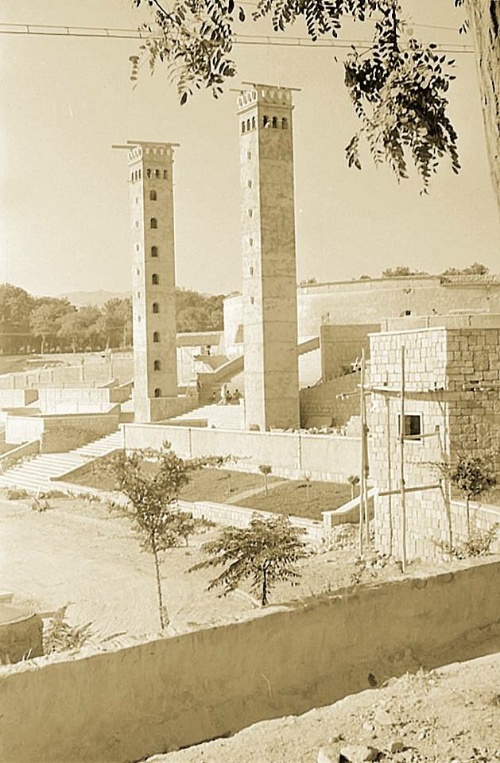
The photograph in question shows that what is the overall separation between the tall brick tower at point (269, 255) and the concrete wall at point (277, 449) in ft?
8.98

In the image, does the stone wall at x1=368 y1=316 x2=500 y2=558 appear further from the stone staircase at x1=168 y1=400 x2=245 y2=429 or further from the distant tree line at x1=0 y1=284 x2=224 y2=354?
the distant tree line at x1=0 y1=284 x2=224 y2=354

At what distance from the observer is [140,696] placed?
18.3 ft

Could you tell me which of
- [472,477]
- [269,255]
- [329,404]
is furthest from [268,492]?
[269,255]

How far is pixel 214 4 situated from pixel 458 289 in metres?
33.9

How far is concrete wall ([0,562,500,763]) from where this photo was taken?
526cm

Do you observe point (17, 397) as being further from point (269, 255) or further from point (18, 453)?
point (269, 255)

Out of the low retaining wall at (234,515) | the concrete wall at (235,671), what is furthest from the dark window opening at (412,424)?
the concrete wall at (235,671)

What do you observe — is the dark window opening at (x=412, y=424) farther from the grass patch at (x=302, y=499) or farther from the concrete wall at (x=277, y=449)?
the concrete wall at (x=277, y=449)

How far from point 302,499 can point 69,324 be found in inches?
2248

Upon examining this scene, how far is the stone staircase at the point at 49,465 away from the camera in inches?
1043

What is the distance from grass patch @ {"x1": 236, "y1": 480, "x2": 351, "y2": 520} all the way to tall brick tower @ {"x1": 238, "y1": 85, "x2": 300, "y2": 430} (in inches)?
270

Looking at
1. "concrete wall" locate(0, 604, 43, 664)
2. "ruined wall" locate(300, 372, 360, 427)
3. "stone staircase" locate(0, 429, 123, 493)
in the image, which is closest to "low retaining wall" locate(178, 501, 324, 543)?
"stone staircase" locate(0, 429, 123, 493)

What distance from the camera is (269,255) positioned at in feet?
87.0

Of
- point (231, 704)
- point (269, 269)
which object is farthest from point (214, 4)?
point (269, 269)
